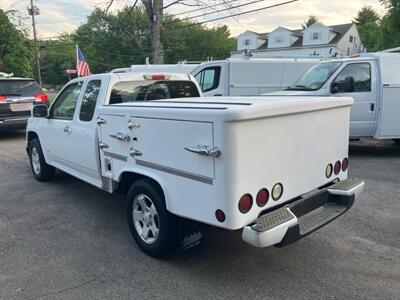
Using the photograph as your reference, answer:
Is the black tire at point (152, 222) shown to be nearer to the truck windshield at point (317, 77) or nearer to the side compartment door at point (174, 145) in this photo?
the side compartment door at point (174, 145)

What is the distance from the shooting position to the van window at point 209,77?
12000mm

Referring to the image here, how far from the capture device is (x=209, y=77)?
12.1 metres

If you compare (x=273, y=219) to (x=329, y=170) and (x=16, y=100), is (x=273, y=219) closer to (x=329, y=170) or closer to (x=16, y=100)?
(x=329, y=170)

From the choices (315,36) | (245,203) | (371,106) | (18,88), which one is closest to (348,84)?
(371,106)

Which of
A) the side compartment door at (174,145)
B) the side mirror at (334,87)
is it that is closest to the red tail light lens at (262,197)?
the side compartment door at (174,145)

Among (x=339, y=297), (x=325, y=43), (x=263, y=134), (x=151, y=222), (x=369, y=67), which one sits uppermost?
(x=325, y=43)

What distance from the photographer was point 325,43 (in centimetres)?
4878

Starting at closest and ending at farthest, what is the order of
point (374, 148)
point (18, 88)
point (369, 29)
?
point (374, 148), point (18, 88), point (369, 29)

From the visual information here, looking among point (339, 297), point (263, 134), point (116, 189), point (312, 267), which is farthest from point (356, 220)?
point (116, 189)

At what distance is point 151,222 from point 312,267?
61.9 inches

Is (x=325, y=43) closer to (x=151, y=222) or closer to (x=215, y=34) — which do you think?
(x=215, y=34)

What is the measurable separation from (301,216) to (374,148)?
6.68 metres

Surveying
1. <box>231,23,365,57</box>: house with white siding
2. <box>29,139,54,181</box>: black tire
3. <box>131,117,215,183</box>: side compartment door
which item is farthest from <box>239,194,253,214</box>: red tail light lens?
<box>231,23,365,57</box>: house with white siding

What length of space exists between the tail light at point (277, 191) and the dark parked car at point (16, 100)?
9.61 m
